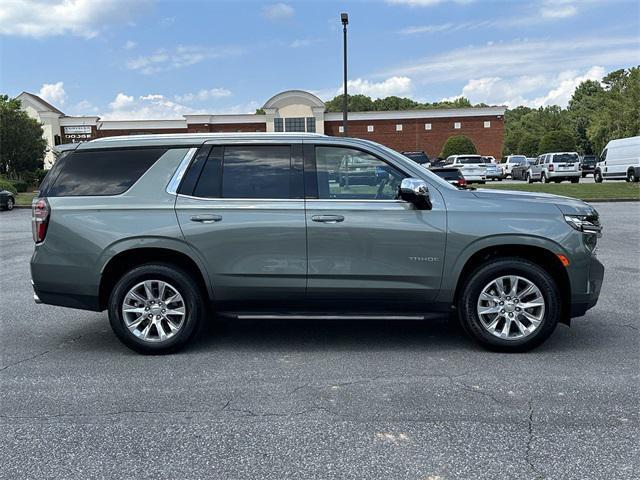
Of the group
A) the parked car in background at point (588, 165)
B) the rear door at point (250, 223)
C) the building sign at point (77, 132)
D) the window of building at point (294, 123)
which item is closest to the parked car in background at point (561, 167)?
the parked car in background at point (588, 165)

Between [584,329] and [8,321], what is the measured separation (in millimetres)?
6120

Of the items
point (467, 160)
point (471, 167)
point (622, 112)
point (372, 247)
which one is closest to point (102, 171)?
point (372, 247)

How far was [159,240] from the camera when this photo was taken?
4.89m

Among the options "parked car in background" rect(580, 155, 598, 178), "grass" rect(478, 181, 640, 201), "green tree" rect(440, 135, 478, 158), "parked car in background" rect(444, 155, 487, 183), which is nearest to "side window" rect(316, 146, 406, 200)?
"grass" rect(478, 181, 640, 201)

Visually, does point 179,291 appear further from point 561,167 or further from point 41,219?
point 561,167

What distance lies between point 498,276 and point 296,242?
1.76m

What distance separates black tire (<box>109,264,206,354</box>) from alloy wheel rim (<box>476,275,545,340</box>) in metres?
2.47

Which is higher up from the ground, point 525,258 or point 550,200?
point 550,200

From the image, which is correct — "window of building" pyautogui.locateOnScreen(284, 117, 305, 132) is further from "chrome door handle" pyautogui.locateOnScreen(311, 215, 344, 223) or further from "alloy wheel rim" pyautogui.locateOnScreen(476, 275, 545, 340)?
"alloy wheel rim" pyautogui.locateOnScreen(476, 275, 545, 340)

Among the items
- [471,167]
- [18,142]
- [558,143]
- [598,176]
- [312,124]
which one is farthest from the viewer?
[558,143]

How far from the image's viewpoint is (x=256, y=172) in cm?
502

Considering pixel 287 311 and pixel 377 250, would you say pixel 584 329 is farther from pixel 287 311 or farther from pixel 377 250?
pixel 287 311

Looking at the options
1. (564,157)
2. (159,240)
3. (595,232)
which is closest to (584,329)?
(595,232)

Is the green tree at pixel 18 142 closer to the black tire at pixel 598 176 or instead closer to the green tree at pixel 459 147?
the green tree at pixel 459 147
